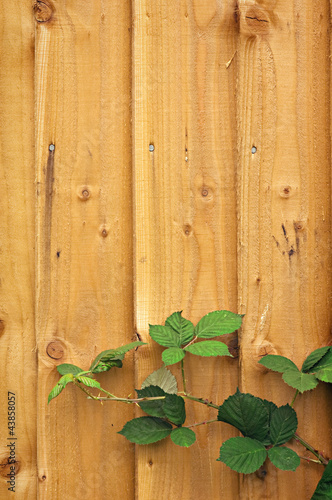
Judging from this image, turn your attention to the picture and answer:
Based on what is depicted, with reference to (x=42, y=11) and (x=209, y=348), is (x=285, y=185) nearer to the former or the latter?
(x=209, y=348)

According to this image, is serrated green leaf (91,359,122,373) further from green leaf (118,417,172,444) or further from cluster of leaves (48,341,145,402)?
green leaf (118,417,172,444)

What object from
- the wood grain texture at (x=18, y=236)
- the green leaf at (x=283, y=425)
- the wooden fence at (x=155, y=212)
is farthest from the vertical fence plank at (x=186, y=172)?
the wood grain texture at (x=18, y=236)

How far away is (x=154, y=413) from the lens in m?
0.89

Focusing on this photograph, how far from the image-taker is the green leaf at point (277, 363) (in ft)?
2.91

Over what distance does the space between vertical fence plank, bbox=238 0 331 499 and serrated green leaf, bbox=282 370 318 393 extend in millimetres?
64

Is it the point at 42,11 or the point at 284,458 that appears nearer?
the point at 284,458

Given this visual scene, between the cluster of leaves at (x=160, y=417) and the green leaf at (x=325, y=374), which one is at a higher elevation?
the green leaf at (x=325, y=374)

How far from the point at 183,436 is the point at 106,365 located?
20cm

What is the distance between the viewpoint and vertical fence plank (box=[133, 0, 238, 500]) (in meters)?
0.95

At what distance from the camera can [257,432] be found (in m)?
0.85

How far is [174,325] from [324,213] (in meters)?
0.40

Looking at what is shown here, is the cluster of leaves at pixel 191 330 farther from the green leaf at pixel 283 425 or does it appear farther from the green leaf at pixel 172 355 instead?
the green leaf at pixel 283 425

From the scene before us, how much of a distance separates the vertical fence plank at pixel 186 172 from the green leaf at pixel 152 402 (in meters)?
0.05

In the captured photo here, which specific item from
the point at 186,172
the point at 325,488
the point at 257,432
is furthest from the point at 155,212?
the point at 325,488
